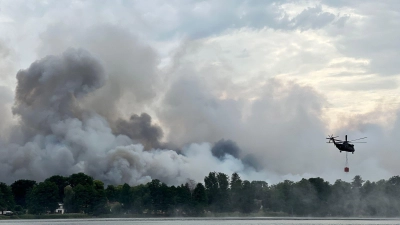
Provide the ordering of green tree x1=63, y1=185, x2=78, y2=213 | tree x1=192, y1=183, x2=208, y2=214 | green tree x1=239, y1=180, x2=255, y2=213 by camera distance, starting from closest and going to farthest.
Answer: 1. tree x1=192, y1=183, x2=208, y2=214
2. green tree x1=63, y1=185, x2=78, y2=213
3. green tree x1=239, y1=180, x2=255, y2=213

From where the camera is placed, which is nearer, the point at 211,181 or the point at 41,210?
the point at 41,210

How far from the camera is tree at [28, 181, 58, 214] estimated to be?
17312 cm

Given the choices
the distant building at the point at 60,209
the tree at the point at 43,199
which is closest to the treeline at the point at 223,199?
the tree at the point at 43,199

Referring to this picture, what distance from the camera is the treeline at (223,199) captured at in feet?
567

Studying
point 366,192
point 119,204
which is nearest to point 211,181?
point 119,204

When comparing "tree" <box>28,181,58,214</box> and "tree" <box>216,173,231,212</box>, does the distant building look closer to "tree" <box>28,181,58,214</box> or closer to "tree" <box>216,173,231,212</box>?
"tree" <box>28,181,58,214</box>

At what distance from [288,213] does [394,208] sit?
27.6 meters

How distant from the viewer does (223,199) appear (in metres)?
181

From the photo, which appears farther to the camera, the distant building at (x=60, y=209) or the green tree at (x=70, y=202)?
the distant building at (x=60, y=209)

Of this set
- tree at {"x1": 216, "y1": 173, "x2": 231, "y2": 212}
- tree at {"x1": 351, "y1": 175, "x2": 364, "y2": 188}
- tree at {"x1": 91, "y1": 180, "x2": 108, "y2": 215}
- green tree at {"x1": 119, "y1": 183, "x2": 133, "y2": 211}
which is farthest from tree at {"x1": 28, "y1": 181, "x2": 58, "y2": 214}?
tree at {"x1": 351, "y1": 175, "x2": 364, "y2": 188}

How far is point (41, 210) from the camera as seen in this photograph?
174 meters

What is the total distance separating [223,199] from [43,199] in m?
46.9

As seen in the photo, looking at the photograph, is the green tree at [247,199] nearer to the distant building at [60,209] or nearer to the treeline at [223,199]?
the treeline at [223,199]

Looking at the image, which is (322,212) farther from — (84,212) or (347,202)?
(84,212)
